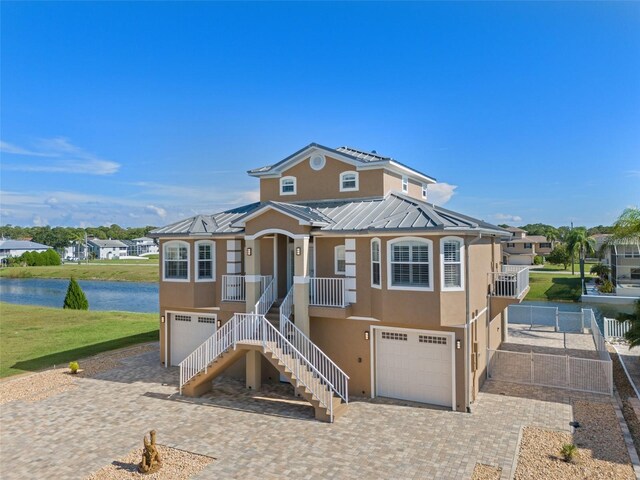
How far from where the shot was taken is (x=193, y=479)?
8.47 meters

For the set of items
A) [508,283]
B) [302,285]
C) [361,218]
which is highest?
[361,218]

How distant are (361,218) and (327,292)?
8.80 ft

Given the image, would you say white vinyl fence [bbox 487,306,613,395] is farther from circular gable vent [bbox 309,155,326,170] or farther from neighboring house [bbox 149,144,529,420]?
circular gable vent [bbox 309,155,326,170]

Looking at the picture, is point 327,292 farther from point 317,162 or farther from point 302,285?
point 317,162

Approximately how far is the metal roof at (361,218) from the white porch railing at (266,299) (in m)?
2.27

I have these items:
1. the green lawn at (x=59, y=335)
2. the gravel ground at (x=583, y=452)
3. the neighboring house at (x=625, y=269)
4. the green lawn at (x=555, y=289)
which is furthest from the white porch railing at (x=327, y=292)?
the neighboring house at (x=625, y=269)

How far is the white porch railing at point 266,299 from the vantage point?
14010 millimetres

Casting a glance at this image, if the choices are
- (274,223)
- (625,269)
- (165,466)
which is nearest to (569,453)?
(165,466)

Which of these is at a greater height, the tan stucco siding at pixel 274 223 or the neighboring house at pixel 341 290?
the tan stucco siding at pixel 274 223

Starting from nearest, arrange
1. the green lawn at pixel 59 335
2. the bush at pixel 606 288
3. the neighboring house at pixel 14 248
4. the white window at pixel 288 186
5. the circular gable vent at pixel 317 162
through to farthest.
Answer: the circular gable vent at pixel 317 162 → the white window at pixel 288 186 → the green lawn at pixel 59 335 → the bush at pixel 606 288 → the neighboring house at pixel 14 248

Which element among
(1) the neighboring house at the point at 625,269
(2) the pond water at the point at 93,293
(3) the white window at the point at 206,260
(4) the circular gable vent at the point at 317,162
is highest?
(4) the circular gable vent at the point at 317,162

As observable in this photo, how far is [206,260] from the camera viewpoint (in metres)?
15.7

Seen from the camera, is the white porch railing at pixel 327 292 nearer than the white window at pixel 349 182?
Yes

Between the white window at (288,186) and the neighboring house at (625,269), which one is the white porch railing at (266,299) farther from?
the neighboring house at (625,269)
